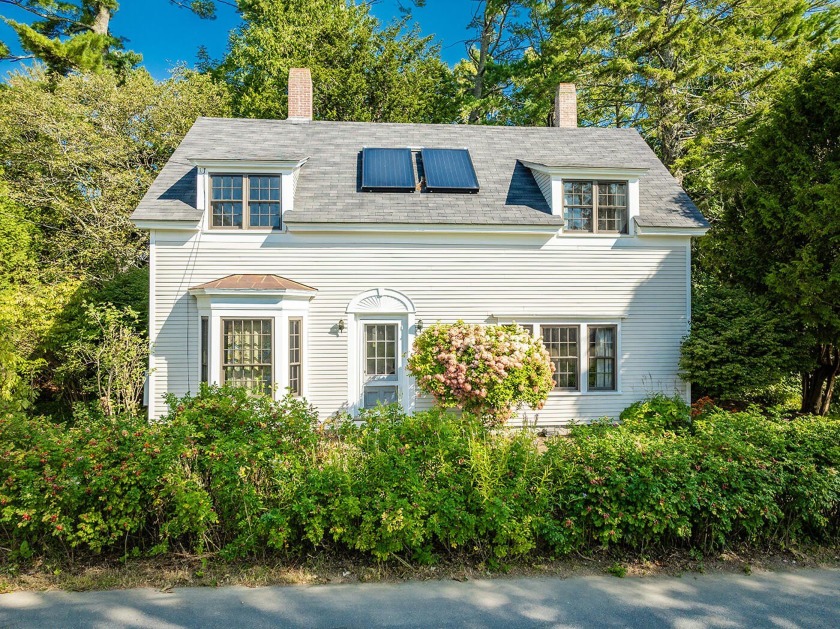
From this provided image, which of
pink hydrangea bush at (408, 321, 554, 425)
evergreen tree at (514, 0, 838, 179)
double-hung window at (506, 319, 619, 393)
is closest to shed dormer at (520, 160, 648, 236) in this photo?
double-hung window at (506, 319, 619, 393)

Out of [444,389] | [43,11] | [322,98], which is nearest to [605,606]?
[444,389]

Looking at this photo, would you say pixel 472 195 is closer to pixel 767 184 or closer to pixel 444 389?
pixel 444 389

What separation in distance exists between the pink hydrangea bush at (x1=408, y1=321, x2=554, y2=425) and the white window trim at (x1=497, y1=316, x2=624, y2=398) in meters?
1.16

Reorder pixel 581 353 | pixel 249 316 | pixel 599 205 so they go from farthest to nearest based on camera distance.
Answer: pixel 599 205 < pixel 581 353 < pixel 249 316

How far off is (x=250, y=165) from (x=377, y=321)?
4.21 m


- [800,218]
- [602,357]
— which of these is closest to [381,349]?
[602,357]

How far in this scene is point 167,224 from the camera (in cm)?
1031

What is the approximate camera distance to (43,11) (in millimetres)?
21266

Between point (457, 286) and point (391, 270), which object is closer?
point (391, 270)

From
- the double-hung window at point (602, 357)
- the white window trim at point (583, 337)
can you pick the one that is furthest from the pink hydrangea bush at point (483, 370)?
the double-hung window at point (602, 357)

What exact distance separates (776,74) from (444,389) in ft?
56.4

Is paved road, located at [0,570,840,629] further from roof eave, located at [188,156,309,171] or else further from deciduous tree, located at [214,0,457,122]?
deciduous tree, located at [214,0,457,122]

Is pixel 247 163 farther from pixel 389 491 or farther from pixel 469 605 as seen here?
pixel 469 605

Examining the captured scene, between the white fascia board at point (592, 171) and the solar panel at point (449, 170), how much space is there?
5.52ft
